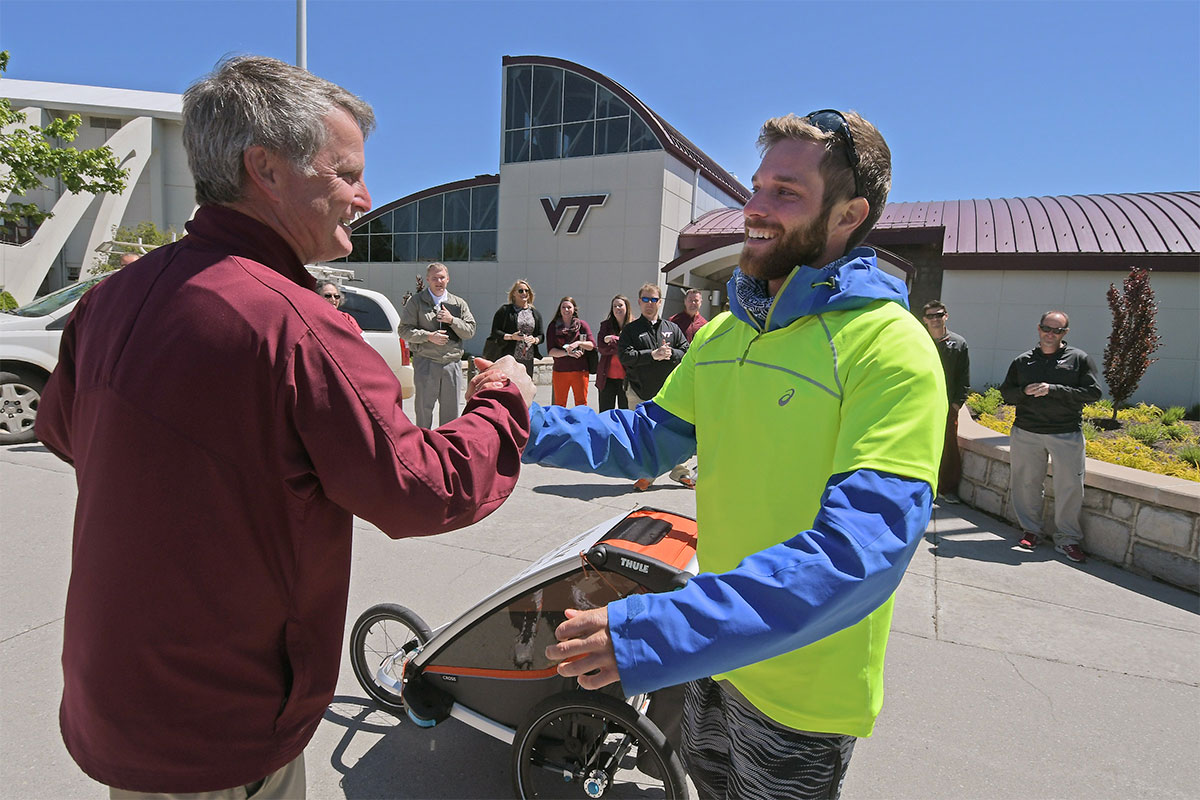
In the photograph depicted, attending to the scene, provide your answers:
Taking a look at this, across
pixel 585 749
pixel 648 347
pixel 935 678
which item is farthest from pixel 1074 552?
pixel 585 749

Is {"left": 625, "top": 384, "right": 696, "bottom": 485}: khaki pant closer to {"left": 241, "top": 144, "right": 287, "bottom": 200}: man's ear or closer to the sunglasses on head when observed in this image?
the sunglasses on head

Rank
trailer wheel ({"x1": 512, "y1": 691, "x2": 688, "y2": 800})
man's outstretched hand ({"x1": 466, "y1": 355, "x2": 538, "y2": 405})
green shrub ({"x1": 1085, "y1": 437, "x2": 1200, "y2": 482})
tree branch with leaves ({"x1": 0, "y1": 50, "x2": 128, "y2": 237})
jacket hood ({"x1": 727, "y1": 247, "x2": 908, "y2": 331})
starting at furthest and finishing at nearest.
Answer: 1. tree branch with leaves ({"x1": 0, "y1": 50, "x2": 128, "y2": 237})
2. green shrub ({"x1": 1085, "y1": 437, "x2": 1200, "y2": 482})
3. trailer wheel ({"x1": 512, "y1": 691, "x2": 688, "y2": 800})
4. man's outstretched hand ({"x1": 466, "y1": 355, "x2": 538, "y2": 405})
5. jacket hood ({"x1": 727, "y1": 247, "x2": 908, "y2": 331})

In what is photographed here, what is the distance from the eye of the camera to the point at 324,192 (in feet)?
4.56

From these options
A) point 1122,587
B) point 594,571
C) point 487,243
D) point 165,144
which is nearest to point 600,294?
point 487,243

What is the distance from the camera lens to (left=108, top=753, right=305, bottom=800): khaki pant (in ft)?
4.33

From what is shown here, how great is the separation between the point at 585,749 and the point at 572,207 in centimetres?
2126

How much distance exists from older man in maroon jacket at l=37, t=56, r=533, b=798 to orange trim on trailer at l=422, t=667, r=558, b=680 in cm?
132

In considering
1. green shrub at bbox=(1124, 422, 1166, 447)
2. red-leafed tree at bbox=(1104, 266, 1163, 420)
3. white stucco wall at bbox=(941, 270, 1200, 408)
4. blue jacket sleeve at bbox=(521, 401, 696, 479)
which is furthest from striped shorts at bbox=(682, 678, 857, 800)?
white stucco wall at bbox=(941, 270, 1200, 408)

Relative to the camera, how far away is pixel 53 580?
14.4ft

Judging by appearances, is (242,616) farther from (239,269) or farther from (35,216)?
(35,216)

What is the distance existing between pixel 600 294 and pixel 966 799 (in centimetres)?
2023

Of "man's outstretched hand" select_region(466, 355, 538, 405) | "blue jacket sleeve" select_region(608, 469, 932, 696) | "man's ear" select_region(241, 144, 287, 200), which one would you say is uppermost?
"man's ear" select_region(241, 144, 287, 200)

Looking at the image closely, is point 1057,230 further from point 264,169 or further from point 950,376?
point 264,169

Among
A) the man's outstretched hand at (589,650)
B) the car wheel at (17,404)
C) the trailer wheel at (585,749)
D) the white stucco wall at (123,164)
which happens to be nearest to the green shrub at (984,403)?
the trailer wheel at (585,749)
